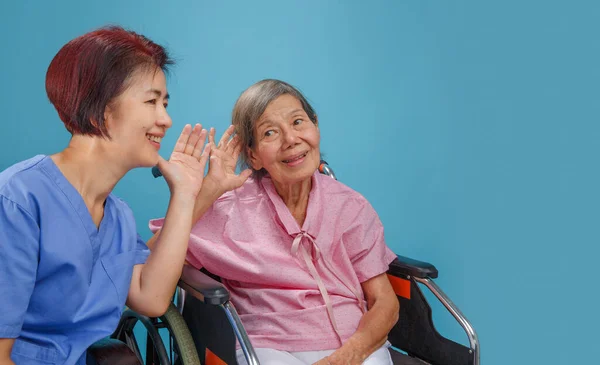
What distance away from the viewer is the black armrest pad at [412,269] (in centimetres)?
191

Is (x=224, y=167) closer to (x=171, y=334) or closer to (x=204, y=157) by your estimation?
(x=204, y=157)

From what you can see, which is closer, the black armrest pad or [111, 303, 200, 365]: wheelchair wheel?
[111, 303, 200, 365]: wheelchair wheel

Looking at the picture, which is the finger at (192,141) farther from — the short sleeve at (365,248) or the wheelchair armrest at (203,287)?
the short sleeve at (365,248)

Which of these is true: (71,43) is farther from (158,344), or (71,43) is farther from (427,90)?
(427,90)

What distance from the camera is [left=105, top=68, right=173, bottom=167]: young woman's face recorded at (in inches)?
54.5

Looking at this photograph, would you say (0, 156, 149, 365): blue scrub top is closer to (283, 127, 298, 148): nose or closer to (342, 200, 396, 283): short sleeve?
(283, 127, 298, 148): nose

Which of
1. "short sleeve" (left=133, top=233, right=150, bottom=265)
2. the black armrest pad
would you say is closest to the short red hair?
"short sleeve" (left=133, top=233, right=150, bottom=265)

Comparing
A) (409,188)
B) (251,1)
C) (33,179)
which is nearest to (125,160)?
(33,179)

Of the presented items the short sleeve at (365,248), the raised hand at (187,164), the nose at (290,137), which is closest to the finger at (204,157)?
the raised hand at (187,164)

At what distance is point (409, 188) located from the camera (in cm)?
294

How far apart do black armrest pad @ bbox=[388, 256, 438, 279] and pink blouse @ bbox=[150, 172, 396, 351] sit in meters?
0.03

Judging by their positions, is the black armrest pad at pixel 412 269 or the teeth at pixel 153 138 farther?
the black armrest pad at pixel 412 269

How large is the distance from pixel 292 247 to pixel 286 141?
0.93ft

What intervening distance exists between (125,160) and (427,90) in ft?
5.72
